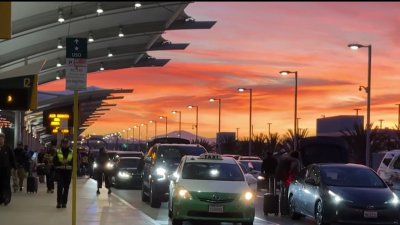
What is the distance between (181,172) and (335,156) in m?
11.5

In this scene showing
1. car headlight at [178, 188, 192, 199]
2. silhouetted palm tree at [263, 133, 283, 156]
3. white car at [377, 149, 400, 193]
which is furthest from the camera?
silhouetted palm tree at [263, 133, 283, 156]

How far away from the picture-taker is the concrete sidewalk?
16641 millimetres

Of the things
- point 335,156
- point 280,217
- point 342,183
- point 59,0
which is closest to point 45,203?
point 280,217

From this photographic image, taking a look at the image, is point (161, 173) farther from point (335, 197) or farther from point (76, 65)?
point (76, 65)

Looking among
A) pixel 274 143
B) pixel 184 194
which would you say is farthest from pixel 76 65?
pixel 274 143

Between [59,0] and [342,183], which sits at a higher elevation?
[59,0]

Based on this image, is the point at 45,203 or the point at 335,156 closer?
the point at 45,203

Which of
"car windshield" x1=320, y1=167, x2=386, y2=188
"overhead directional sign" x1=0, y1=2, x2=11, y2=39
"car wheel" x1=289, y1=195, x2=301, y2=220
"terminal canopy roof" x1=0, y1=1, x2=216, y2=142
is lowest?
"car wheel" x1=289, y1=195, x2=301, y2=220

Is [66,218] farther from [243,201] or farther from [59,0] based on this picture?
[59,0]

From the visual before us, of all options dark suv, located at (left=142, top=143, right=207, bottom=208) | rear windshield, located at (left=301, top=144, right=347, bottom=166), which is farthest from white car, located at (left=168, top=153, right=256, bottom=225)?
rear windshield, located at (left=301, top=144, right=347, bottom=166)

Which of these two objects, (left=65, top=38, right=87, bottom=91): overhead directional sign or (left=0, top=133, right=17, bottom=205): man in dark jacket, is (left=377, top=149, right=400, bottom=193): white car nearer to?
(left=0, top=133, right=17, bottom=205): man in dark jacket

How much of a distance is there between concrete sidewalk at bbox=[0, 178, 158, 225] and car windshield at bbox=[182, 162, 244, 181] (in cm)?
151

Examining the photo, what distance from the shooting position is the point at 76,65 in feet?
41.7

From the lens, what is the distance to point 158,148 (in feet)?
78.9
